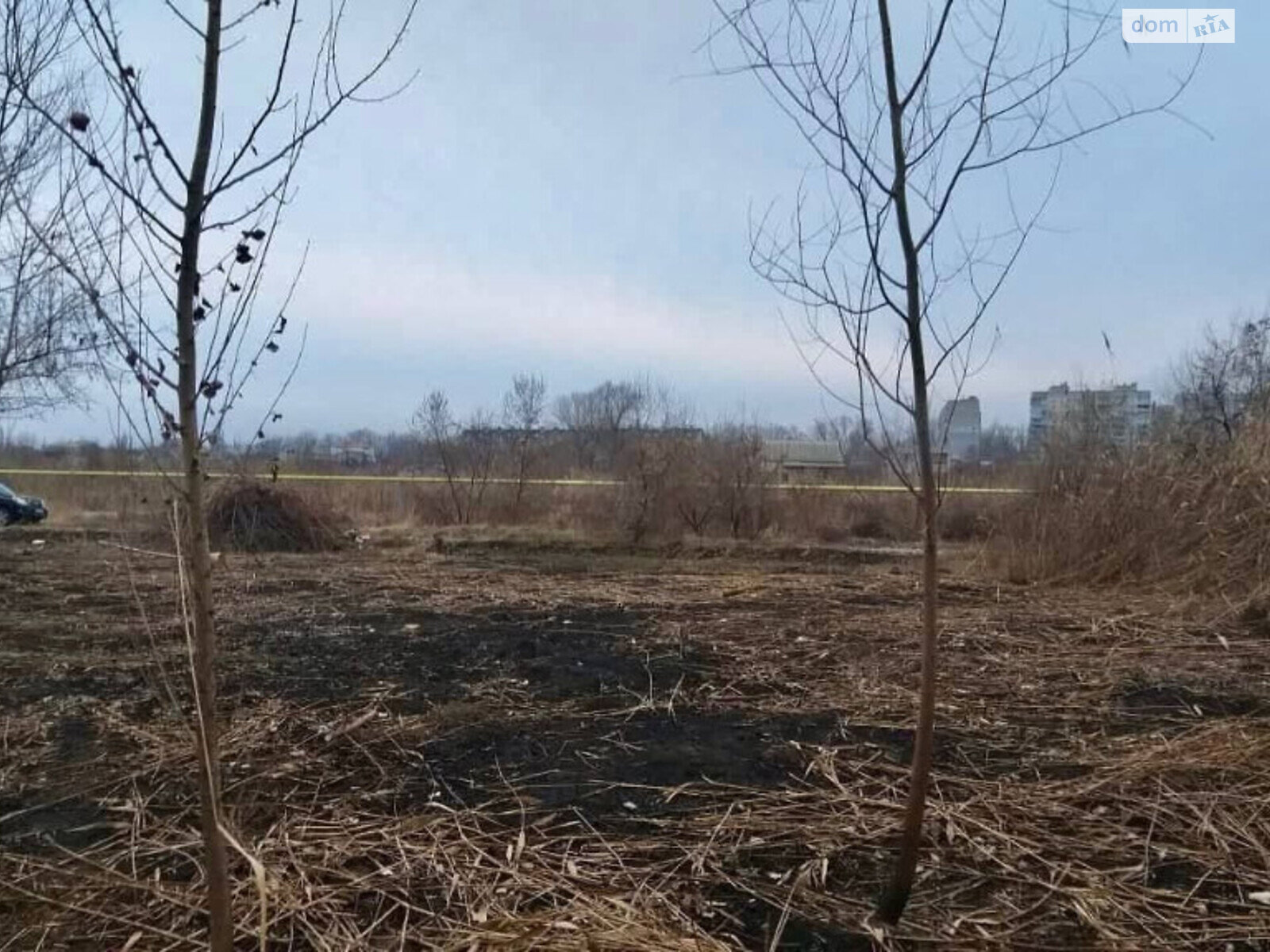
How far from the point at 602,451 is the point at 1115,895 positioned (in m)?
21.9

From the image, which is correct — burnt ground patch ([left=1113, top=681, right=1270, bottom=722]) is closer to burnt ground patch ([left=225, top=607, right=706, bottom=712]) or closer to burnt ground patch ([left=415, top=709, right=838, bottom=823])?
burnt ground patch ([left=415, top=709, right=838, bottom=823])

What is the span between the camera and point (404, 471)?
27.5 meters

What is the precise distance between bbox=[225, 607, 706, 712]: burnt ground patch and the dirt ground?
0.12 ft

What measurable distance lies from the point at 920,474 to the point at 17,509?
2326 cm

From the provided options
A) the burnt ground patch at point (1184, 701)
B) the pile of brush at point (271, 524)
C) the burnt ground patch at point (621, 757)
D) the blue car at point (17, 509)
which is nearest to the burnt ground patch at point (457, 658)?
the burnt ground patch at point (621, 757)

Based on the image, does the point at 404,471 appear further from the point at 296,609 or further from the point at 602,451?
the point at 296,609

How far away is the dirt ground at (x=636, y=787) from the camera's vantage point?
2.69 meters

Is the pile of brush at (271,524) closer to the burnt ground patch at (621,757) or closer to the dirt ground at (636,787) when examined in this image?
the dirt ground at (636,787)

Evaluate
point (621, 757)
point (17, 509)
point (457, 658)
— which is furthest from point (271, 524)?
point (621, 757)

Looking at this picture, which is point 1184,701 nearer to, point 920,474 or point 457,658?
point 920,474

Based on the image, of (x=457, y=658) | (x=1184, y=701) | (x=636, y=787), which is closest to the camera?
(x=636, y=787)

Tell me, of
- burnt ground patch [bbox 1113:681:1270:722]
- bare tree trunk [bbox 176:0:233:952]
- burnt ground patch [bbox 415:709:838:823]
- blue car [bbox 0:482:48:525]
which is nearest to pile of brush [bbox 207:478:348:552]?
blue car [bbox 0:482:48:525]

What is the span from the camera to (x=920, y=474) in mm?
2570

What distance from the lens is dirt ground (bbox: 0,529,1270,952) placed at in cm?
269
